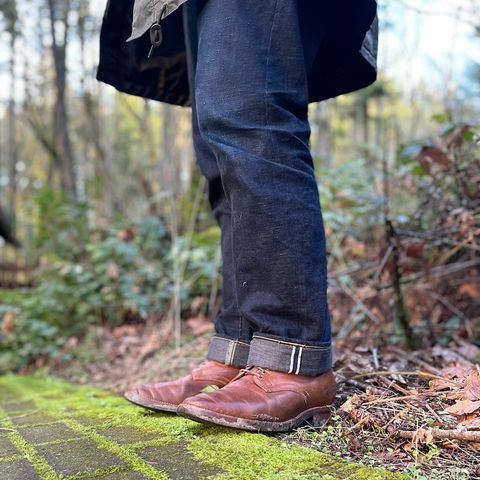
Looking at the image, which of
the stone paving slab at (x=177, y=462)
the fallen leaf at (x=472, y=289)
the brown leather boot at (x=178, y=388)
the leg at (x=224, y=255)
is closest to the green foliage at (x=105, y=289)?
the fallen leaf at (x=472, y=289)

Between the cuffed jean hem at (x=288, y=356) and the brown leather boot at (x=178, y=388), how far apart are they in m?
0.20

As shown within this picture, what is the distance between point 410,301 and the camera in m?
2.60

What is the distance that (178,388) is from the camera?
4.57 ft

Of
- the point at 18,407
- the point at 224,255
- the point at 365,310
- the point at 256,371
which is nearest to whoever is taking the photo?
the point at 256,371

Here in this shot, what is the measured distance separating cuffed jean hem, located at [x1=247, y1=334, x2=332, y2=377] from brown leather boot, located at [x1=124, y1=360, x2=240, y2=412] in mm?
200

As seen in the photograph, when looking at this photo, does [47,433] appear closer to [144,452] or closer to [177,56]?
[144,452]

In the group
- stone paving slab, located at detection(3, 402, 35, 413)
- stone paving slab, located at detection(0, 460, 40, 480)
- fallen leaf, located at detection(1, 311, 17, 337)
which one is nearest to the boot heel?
stone paving slab, located at detection(0, 460, 40, 480)

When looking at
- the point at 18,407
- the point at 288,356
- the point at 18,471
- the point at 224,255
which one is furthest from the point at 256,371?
the point at 18,407

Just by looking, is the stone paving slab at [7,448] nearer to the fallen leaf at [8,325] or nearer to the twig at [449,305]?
the twig at [449,305]

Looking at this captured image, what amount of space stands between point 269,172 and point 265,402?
1.73ft

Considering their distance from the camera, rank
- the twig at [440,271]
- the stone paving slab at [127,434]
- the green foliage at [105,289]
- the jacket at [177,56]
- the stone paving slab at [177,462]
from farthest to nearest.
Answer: the green foliage at [105,289]
the twig at [440,271]
the jacket at [177,56]
the stone paving slab at [127,434]
the stone paving slab at [177,462]

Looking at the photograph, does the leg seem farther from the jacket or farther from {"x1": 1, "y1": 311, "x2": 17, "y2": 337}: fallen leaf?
{"x1": 1, "y1": 311, "x2": 17, "y2": 337}: fallen leaf

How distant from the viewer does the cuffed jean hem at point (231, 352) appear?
4.72 feet

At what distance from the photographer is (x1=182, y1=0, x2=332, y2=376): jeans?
4.10ft
